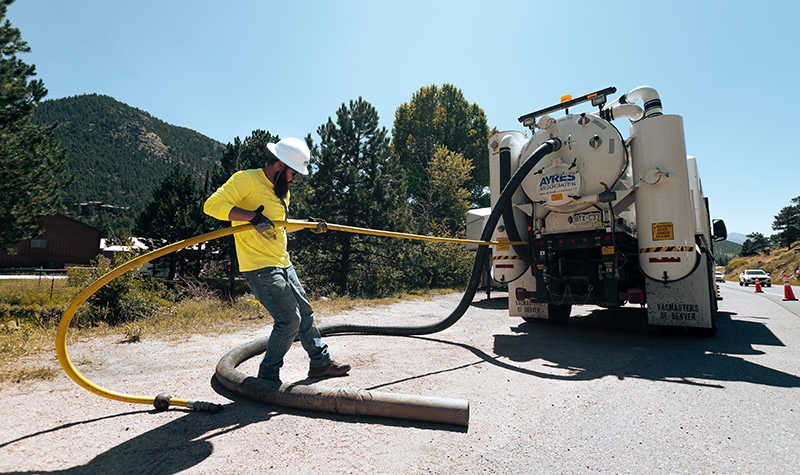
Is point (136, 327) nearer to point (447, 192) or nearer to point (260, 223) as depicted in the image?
point (260, 223)

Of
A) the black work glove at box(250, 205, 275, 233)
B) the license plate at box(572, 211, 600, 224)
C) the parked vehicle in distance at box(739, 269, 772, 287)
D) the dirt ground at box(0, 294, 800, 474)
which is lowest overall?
the parked vehicle in distance at box(739, 269, 772, 287)

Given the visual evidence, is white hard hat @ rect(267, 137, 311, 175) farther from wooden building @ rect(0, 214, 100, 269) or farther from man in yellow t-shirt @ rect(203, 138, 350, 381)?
wooden building @ rect(0, 214, 100, 269)

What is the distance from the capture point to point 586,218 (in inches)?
218

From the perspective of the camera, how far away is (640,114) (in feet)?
18.4

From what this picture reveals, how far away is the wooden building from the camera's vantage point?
35125mm

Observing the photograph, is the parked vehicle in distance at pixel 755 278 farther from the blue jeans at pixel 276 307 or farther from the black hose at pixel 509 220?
the blue jeans at pixel 276 307

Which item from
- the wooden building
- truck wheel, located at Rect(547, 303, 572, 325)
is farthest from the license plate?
the wooden building

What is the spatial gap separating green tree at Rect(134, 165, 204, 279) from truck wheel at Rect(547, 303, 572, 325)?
16.6 meters

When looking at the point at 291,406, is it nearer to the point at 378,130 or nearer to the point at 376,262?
the point at 376,262

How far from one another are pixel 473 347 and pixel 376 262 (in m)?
9.95

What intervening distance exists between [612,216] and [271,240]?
4.47 meters

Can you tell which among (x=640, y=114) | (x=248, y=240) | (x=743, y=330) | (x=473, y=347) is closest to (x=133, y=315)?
(x=248, y=240)

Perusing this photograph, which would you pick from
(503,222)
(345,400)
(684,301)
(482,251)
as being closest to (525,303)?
(503,222)

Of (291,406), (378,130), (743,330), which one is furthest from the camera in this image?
(378,130)
